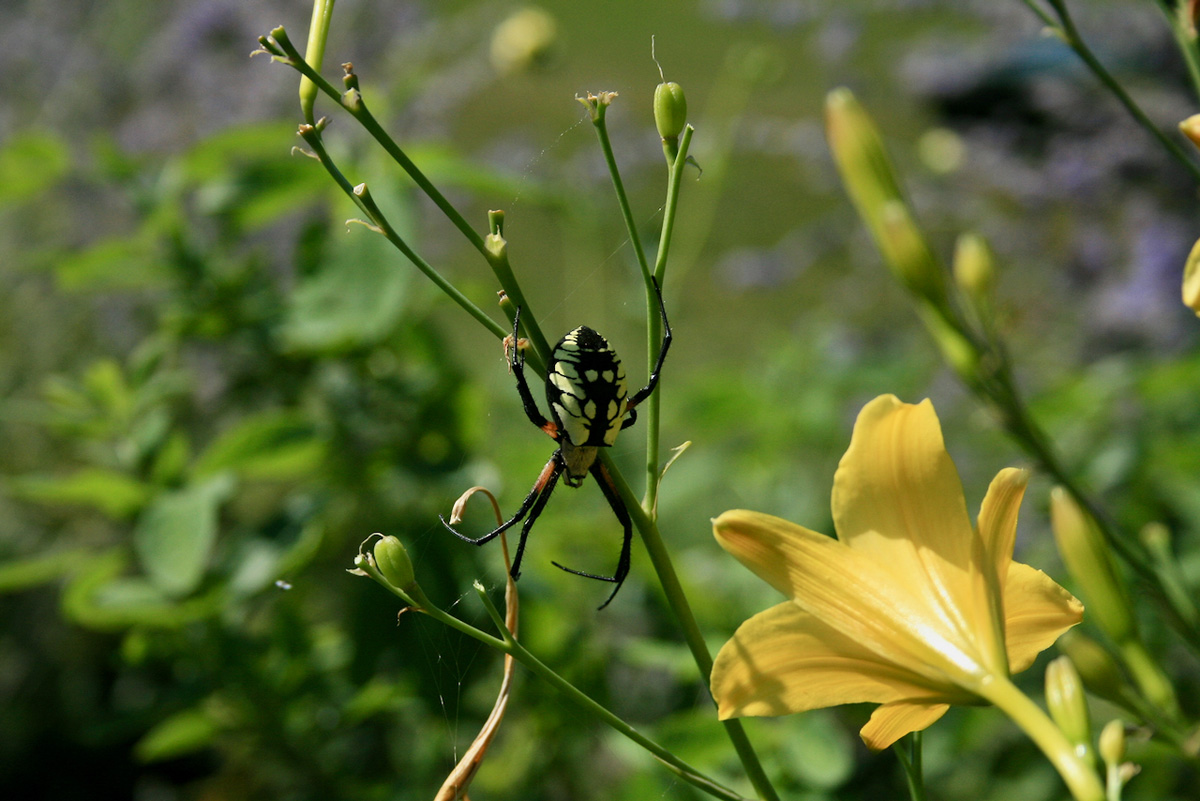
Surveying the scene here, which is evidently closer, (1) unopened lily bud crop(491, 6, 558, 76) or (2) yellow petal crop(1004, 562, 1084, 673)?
(2) yellow petal crop(1004, 562, 1084, 673)

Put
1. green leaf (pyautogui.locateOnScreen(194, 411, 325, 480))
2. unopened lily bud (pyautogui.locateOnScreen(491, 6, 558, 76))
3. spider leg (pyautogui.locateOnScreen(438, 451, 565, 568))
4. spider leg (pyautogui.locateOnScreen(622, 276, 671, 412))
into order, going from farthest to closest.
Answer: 1. unopened lily bud (pyautogui.locateOnScreen(491, 6, 558, 76))
2. green leaf (pyautogui.locateOnScreen(194, 411, 325, 480))
3. spider leg (pyautogui.locateOnScreen(438, 451, 565, 568))
4. spider leg (pyautogui.locateOnScreen(622, 276, 671, 412))

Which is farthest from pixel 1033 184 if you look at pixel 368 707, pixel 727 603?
pixel 368 707

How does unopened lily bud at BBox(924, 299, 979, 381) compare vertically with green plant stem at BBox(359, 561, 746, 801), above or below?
above

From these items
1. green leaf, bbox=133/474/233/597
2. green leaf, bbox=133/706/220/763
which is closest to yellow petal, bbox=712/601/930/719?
green leaf, bbox=133/474/233/597

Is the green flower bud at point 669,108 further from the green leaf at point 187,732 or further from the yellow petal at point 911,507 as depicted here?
the green leaf at point 187,732

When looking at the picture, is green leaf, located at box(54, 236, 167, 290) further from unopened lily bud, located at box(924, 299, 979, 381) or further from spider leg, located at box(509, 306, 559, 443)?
unopened lily bud, located at box(924, 299, 979, 381)

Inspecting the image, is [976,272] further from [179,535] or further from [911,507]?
[179,535]

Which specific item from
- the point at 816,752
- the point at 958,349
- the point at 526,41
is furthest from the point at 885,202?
the point at 526,41

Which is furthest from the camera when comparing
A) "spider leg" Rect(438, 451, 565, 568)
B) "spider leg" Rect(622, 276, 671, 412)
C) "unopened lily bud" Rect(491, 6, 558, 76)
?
"unopened lily bud" Rect(491, 6, 558, 76)

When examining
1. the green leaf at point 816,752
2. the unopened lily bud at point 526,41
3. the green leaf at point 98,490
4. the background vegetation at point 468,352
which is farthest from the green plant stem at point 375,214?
the unopened lily bud at point 526,41
